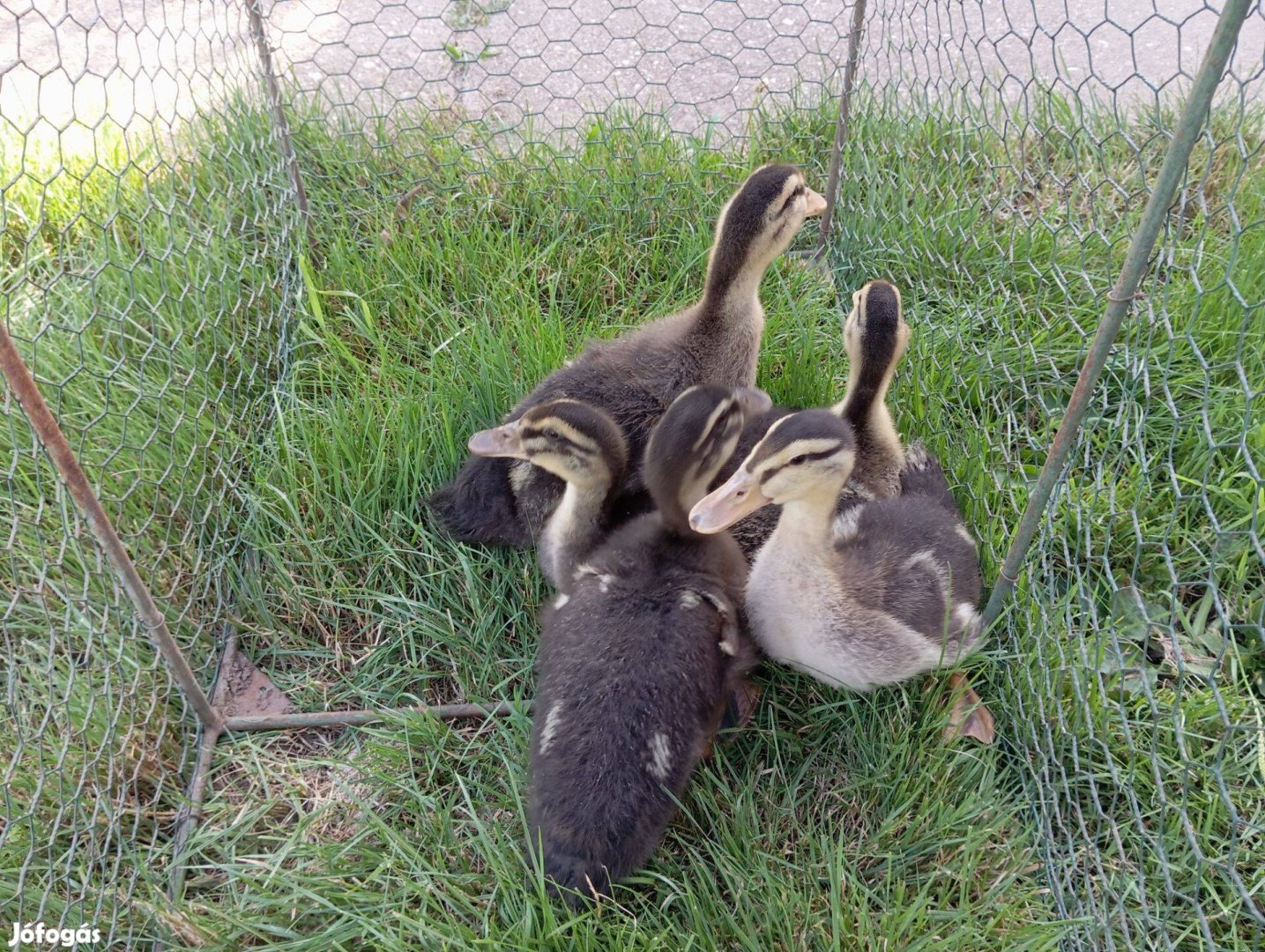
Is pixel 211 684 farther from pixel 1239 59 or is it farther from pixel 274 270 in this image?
pixel 1239 59

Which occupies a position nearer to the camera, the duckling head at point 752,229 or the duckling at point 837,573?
the duckling at point 837,573

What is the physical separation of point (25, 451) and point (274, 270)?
1.31m

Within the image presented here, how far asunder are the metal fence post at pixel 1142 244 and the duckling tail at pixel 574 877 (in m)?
1.15

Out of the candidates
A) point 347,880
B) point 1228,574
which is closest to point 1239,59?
point 1228,574

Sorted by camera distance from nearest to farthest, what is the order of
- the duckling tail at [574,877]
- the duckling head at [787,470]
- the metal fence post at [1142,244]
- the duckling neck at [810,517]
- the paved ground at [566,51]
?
the metal fence post at [1142,244] < the duckling tail at [574,877] < the duckling head at [787,470] < the duckling neck at [810,517] < the paved ground at [566,51]

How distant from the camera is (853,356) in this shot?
8.75 ft

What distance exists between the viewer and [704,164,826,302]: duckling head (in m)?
2.82

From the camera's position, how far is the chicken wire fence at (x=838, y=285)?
6.76ft

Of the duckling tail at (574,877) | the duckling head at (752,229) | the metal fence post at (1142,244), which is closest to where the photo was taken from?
the metal fence post at (1142,244)

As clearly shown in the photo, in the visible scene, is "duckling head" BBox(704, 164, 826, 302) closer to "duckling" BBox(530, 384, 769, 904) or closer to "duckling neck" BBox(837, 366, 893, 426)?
"duckling neck" BBox(837, 366, 893, 426)

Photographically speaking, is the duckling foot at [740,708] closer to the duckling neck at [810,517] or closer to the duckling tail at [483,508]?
the duckling neck at [810,517]

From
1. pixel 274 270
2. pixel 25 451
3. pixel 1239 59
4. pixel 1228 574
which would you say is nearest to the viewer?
pixel 25 451

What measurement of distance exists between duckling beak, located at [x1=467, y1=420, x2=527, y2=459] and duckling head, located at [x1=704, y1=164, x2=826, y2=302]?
0.80m

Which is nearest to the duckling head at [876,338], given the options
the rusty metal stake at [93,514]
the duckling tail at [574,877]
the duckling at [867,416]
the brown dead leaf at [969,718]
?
the duckling at [867,416]
